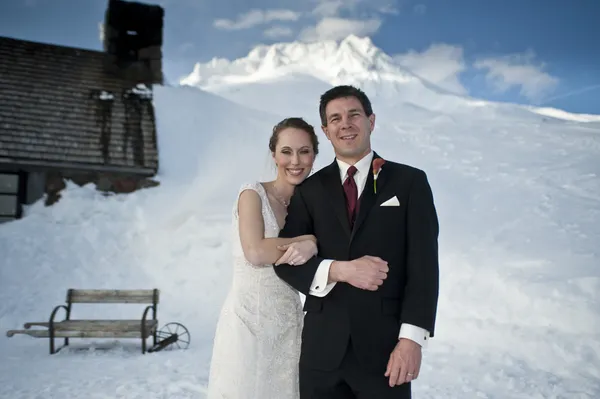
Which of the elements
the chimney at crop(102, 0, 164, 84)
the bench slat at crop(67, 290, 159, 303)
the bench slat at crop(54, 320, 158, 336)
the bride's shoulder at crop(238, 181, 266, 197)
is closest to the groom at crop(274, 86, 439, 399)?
the bride's shoulder at crop(238, 181, 266, 197)

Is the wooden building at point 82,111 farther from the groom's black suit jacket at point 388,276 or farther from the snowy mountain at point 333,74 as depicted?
the groom's black suit jacket at point 388,276

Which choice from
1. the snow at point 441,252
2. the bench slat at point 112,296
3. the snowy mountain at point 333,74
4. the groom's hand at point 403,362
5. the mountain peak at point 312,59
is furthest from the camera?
the mountain peak at point 312,59

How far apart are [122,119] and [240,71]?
144 feet

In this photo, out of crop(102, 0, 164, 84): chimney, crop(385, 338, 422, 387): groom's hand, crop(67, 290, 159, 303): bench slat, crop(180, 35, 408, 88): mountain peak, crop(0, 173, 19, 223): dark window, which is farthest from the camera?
crop(180, 35, 408, 88): mountain peak

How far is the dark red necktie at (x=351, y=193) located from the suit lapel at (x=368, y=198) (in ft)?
0.19

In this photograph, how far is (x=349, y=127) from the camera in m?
2.31

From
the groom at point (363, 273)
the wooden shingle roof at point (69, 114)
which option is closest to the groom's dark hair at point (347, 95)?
the groom at point (363, 273)

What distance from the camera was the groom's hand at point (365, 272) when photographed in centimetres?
204

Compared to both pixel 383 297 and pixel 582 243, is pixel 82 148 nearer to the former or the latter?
pixel 582 243

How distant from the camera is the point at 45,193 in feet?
40.2

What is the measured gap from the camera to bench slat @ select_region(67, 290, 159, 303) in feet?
27.5

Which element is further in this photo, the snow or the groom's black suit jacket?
the snow

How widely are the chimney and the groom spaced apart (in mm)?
14541

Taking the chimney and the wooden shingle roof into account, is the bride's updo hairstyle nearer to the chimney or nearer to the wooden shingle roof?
the wooden shingle roof
